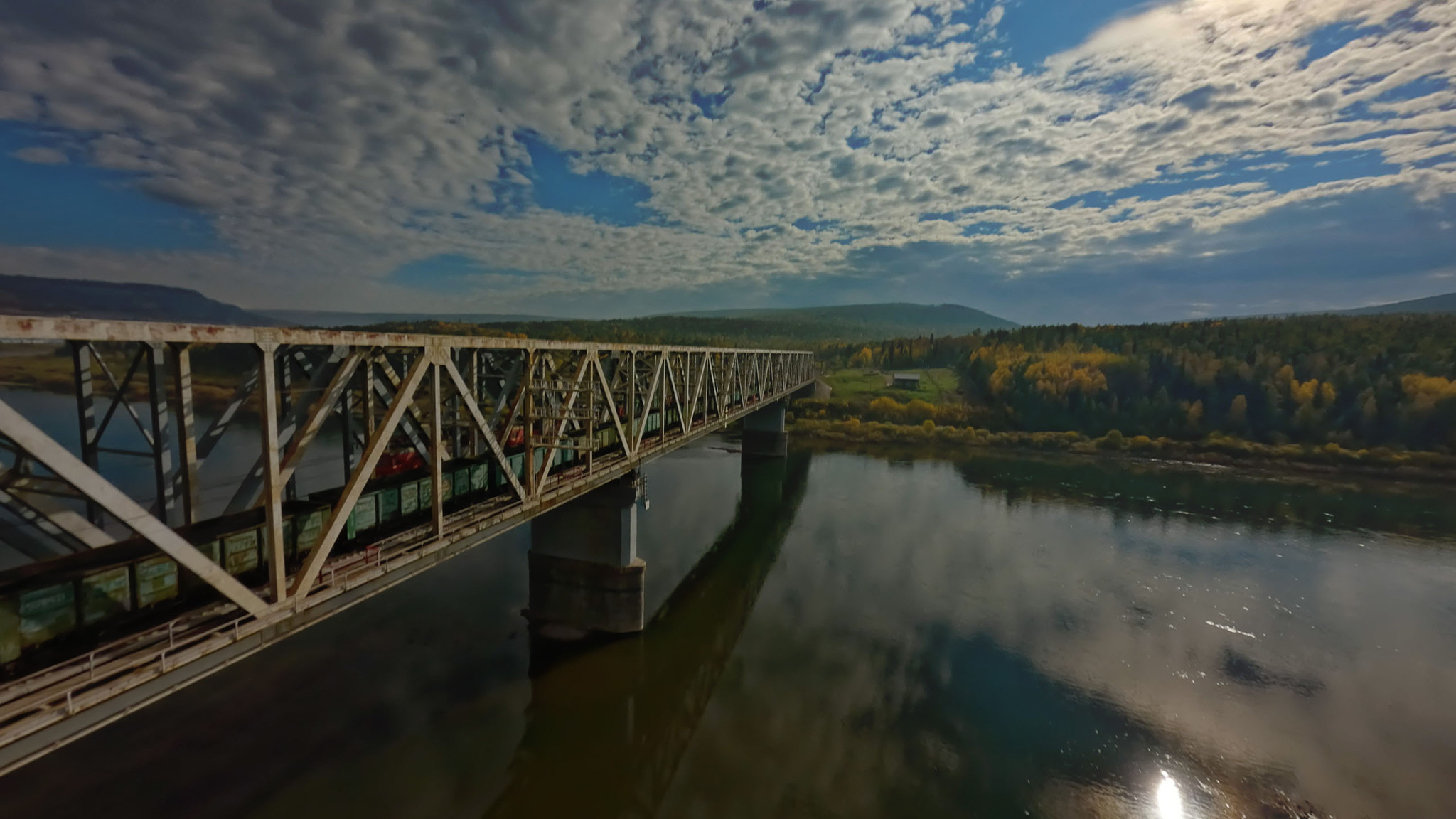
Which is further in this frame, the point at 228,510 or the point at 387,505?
the point at 387,505

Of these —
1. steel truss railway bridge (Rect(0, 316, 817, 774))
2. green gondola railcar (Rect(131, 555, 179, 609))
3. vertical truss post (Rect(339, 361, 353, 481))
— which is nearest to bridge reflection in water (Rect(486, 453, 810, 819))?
steel truss railway bridge (Rect(0, 316, 817, 774))

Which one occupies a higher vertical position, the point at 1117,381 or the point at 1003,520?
the point at 1117,381

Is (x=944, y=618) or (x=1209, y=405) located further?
(x=1209, y=405)

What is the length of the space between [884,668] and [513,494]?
20.2 metres

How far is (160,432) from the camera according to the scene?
14352mm

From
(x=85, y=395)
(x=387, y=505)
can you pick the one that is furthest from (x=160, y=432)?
(x=387, y=505)

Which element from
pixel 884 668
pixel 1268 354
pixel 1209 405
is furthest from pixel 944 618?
pixel 1268 354

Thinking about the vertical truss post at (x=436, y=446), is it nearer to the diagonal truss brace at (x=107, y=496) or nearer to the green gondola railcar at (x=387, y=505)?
the green gondola railcar at (x=387, y=505)

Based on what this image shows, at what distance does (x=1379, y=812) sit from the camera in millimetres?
20672

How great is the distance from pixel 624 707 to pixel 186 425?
63.4 feet

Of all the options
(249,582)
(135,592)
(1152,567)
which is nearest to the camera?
(135,592)

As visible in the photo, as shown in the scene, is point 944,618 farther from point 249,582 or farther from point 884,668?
point 249,582

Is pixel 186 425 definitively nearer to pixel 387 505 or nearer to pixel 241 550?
pixel 241 550

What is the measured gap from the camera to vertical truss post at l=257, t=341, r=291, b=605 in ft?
38.5
